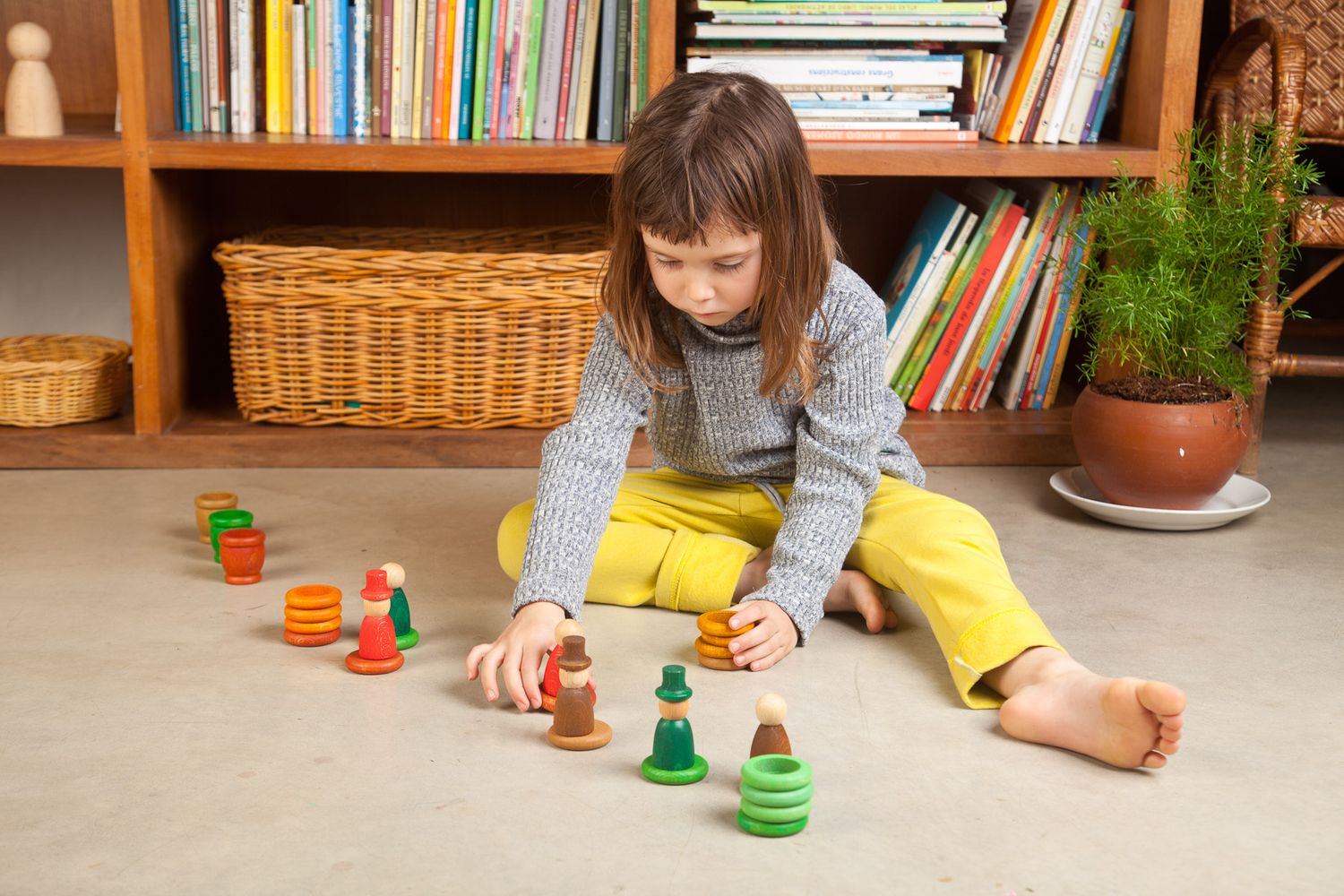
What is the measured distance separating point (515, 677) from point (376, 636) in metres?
0.17

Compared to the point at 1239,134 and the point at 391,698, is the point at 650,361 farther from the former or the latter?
the point at 1239,134

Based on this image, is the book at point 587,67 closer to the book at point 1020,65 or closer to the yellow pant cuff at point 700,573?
the book at point 1020,65

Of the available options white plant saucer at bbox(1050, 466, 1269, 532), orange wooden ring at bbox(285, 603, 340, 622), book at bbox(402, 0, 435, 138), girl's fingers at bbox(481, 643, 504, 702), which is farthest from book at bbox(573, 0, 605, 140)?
girl's fingers at bbox(481, 643, 504, 702)

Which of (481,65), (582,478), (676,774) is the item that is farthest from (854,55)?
(676,774)

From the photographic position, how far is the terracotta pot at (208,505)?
64.9 inches

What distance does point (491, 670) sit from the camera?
3.83ft

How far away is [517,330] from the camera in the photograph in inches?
76.8

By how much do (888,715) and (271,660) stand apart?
0.58m

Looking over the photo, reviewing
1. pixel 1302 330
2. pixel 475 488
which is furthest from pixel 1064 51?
pixel 475 488

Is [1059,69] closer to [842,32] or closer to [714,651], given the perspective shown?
[842,32]

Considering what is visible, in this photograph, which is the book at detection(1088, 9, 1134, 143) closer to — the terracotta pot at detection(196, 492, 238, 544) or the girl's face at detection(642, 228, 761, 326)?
the girl's face at detection(642, 228, 761, 326)

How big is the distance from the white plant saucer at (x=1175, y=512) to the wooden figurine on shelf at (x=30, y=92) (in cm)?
149

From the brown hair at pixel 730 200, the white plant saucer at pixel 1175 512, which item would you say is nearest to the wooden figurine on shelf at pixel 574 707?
the brown hair at pixel 730 200

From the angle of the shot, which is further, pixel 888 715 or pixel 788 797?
pixel 888 715
